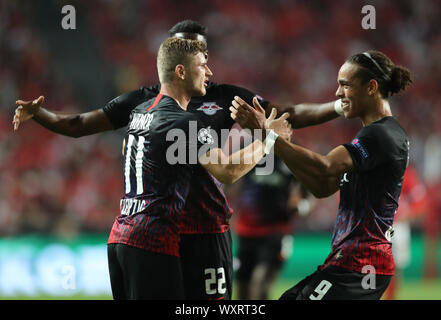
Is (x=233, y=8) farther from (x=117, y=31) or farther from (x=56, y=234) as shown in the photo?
(x=56, y=234)

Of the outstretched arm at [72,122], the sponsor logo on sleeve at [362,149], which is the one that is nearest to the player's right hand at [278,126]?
the sponsor logo on sleeve at [362,149]

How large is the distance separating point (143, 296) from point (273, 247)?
3592 millimetres

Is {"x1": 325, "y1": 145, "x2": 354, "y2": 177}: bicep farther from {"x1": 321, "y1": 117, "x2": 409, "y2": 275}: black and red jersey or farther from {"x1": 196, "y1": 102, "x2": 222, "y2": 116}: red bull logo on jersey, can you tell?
{"x1": 196, "y1": 102, "x2": 222, "y2": 116}: red bull logo on jersey

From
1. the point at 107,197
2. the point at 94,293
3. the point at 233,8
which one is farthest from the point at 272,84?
the point at 94,293

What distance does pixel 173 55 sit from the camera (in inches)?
168

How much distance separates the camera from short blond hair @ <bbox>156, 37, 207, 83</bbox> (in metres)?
4.26

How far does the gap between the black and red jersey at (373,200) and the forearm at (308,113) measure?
0.88 meters

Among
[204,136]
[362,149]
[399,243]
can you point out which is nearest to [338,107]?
[362,149]

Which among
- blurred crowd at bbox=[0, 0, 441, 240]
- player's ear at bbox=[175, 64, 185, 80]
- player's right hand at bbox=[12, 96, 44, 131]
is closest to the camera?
player's ear at bbox=[175, 64, 185, 80]

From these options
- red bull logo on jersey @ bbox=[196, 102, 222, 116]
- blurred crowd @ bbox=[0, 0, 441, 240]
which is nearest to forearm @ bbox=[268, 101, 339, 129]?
red bull logo on jersey @ bbox=[196, 102, 222, 116]

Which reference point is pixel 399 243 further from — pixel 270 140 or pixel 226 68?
pixel 226 68

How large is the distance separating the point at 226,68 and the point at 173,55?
999 centimetres

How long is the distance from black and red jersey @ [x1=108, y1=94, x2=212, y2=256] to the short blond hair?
289mm
